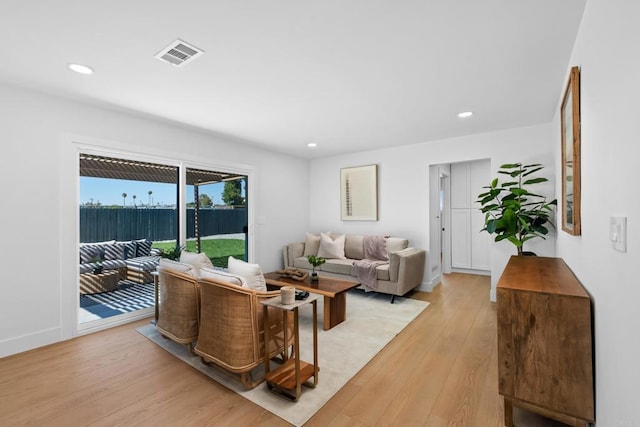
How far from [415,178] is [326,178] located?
6.07 ft

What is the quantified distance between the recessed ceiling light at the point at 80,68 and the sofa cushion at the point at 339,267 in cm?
374

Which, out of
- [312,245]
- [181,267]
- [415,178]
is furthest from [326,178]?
[181,267]

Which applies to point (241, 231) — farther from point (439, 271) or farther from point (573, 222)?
point (573, 222)

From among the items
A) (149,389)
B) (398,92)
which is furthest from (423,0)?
(149,389)

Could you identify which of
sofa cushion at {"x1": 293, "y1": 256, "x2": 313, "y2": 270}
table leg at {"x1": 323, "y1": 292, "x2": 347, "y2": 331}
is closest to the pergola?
sofa cushion at {"x1": 293, "y1": 256, "x2": 313, "y2": 270}

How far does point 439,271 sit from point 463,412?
3575 mm

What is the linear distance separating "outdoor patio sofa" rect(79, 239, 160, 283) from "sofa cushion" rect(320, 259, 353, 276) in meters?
2.50

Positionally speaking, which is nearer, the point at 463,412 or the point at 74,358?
the point at 463,412

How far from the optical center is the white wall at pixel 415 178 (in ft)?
12.5

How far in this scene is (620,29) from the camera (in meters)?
1.02

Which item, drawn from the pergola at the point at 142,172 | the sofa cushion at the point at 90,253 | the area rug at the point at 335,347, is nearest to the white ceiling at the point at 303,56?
the pergola at the point at 142,172

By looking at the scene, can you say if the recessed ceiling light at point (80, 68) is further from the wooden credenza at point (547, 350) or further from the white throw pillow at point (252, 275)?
the wooden credenza at point (547, 350)

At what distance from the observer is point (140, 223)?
11.7 ft

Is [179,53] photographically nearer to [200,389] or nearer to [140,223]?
[140,223]
